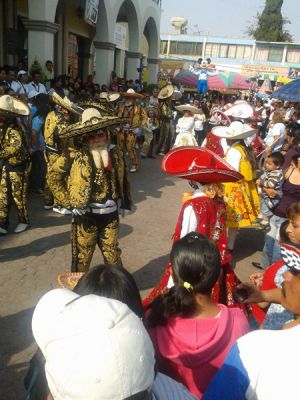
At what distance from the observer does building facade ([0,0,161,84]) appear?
1048cm

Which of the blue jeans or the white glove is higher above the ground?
the white glove

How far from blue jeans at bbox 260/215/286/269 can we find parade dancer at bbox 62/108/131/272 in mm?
1747

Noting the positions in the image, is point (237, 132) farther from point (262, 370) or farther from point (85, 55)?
point (85, 55)

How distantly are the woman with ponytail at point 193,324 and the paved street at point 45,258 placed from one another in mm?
1423

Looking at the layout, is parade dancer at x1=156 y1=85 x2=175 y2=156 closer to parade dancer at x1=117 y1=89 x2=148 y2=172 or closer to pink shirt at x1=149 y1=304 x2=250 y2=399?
parade dancer at x1=117 y1=89 x2=148 y2=172

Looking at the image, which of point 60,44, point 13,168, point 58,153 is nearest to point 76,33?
point 60,44

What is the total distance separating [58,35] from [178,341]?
16484 mm

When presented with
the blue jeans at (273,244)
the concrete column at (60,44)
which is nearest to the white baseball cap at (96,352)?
the blue jeans at (273,244)

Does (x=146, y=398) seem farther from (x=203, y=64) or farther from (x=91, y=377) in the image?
(x=203, y=64)

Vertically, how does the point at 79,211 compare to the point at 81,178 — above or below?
below

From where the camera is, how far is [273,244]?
4.54m

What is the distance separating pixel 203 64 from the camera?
19.4 metres

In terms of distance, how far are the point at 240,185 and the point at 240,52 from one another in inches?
2042

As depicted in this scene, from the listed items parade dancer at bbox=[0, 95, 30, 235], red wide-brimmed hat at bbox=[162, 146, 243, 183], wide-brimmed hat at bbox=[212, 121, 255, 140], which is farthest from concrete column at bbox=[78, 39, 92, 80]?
red wide-brimmed hat at bbox=[162, 146, 243, 183]
